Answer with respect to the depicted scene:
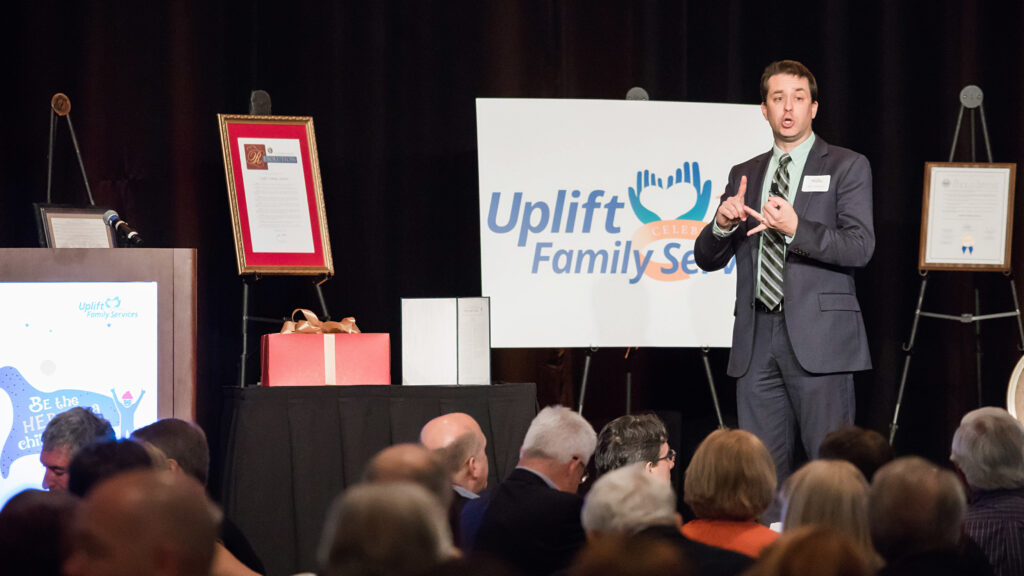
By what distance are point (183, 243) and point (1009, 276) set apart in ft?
13.6

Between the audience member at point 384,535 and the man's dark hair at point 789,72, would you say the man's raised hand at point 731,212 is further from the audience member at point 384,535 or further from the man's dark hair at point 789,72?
the audience member at point 384,535

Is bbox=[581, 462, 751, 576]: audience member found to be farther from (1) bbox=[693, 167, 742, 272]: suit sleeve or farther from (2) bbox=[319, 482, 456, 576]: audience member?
(1) bbox=[693, 167, 742, 272]: suit sleeve

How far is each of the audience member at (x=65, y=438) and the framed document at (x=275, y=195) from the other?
1.62 meters

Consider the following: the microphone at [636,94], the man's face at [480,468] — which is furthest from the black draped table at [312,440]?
the microphone at [636,94]

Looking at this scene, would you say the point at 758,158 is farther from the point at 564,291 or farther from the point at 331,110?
the point at 331,110

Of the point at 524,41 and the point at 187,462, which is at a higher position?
the point at 524,41

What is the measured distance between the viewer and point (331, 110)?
5645 millimetres

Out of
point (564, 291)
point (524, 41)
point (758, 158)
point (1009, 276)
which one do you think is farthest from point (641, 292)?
point (1009, 276)

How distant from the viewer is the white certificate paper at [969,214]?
220 inches

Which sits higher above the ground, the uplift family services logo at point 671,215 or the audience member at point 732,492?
the uplift family services logo at point 671,215

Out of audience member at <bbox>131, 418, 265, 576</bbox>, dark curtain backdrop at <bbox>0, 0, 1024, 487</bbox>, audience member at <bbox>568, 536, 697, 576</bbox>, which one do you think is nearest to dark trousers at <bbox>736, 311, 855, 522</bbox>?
dark curtain backdrop at <bbox>0, 0, 1024, 487</bbox>

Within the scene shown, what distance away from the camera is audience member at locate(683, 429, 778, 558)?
2623 millimetres

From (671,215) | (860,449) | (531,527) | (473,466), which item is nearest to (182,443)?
(531,527)

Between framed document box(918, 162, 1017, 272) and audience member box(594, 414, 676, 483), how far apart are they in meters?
2.34
